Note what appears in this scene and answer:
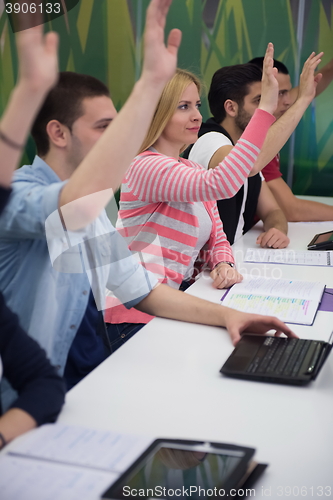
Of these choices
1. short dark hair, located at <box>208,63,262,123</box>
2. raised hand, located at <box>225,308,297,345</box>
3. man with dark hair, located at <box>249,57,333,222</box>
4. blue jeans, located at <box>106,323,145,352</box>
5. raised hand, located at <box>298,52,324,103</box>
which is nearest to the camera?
raised hand, located at <box>225,308,297,345</box>

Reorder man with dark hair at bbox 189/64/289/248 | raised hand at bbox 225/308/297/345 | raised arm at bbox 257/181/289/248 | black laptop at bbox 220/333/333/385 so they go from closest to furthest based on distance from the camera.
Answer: black laptop at bbox 220/333/333/385 < raised hand at bbox 225/308/297/345 < raised arm at bbox 257/181/289/248 < man with dark hair at bbox 189/64/289/248

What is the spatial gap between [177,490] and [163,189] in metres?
0.97

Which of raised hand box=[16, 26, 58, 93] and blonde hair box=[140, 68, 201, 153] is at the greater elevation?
blonde hair box=[140, 68, 201, 153]

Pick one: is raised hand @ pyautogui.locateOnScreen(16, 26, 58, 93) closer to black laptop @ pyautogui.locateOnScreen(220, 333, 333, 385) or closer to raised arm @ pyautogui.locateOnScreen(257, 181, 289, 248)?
black laptop @ pyautogui.locateOnScreen(220, 333, 333, 385)

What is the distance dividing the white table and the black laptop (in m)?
0.02

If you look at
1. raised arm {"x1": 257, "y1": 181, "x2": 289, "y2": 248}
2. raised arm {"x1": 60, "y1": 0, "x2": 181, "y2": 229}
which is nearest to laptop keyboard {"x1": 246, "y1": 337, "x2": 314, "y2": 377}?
raised arm {"x1": 60, "y1": 0, "x2": 181, "y2": 229}

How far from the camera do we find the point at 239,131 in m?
2.33

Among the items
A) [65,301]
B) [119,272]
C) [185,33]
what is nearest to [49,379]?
[65,301]

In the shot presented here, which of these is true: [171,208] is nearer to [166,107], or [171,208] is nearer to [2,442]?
[166,107]

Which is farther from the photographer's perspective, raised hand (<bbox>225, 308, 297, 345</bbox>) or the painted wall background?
the painted wall background

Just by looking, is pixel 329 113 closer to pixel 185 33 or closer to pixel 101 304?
pixel 185 33

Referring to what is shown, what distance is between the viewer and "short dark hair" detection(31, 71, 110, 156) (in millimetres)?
726

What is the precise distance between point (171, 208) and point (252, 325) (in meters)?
0.60

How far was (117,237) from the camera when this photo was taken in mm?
1247
